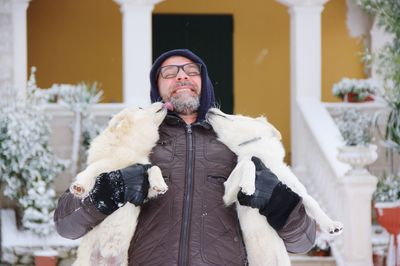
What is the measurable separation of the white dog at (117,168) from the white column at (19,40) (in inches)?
338

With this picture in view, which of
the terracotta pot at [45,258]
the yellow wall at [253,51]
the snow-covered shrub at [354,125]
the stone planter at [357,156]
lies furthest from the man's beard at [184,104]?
the yellow wall at [253,51]

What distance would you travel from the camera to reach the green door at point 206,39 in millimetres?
14664

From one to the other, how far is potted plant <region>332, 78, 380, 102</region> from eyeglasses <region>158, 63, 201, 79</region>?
8858mm

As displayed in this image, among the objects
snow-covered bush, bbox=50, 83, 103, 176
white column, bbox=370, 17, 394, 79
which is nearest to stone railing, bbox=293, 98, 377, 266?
white column, bbox=370, 17, 394, 79

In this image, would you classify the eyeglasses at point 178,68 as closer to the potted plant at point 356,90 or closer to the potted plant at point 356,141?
the potted plant at point 356,141

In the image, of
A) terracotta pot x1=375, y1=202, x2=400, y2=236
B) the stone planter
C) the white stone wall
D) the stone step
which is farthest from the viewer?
the white stone wall

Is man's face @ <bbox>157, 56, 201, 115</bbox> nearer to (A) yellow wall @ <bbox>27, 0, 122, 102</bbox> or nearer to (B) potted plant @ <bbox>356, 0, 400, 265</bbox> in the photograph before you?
(B) potted plant @ <bbox>356, 0, 400, 265</bbox>

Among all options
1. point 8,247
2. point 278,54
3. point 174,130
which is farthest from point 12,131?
point 174,130

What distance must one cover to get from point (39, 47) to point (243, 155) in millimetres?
10573

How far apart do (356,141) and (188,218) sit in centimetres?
727

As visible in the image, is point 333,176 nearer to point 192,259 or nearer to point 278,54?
point 278,54

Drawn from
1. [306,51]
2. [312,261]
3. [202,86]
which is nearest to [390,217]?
[312,261]

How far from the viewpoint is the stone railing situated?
9.99 meters

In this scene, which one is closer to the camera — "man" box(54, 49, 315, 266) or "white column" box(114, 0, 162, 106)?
"man" box(54, 49, 315, 266)
